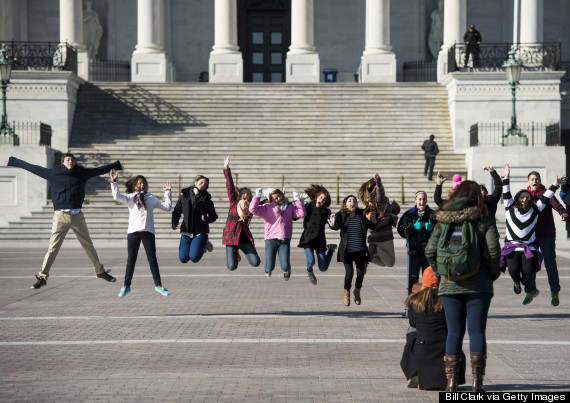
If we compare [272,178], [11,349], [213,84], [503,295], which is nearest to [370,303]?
[503,295]

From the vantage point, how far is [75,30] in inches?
→ 1746

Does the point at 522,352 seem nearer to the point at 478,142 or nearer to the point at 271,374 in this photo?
the point at 271,374

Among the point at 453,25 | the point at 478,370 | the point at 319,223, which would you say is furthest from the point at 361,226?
the point at 453,25

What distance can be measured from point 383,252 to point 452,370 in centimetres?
628

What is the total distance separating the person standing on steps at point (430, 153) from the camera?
114 feet

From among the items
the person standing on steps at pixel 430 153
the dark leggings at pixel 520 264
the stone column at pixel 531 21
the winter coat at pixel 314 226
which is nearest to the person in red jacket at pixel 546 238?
the dark leggings at pixel 520 264

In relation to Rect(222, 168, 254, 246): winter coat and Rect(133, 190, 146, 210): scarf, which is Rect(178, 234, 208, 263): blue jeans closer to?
Rect(222, 168, 254, 246): winter coat

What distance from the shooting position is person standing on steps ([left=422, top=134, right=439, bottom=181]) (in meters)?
34.6

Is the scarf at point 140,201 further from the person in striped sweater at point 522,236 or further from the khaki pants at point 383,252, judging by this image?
the person in striped sweater at point 522,236

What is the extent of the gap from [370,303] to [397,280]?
3817mm

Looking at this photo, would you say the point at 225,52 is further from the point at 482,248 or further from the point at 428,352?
the point at 482,248
